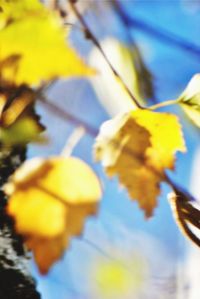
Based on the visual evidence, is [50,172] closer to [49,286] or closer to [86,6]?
[49,286]

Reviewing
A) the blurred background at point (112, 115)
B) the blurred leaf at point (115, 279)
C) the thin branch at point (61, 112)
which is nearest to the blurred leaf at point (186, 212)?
the blurred background at point (112, 115)

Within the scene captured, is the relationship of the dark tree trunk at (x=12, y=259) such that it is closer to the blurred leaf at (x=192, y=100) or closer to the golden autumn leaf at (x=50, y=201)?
the golden autumn leaf at (x=50, y=201)

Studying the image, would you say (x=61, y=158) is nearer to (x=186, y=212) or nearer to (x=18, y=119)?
(x=18, y=119)

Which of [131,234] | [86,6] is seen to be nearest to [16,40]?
[86,6]

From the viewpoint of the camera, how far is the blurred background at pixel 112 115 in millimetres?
944

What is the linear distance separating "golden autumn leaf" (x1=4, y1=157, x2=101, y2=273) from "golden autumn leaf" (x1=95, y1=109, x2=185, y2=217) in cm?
5

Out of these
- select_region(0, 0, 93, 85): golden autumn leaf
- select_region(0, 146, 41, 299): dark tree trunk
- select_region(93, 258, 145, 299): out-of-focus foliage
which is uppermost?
select_region(0, 0, 93, 85): golden autumn leaf

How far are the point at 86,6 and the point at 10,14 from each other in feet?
0.51

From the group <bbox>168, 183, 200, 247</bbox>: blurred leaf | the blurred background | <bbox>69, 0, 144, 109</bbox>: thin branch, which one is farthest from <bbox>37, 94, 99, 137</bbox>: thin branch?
<bbox>168, 183, 200, 247</bbox>: blurred leaf

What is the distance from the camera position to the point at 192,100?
979mm

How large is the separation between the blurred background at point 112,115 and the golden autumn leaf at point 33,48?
32 millimetres

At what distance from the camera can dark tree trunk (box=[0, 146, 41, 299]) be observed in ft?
3.13

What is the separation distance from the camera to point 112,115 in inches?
38.9

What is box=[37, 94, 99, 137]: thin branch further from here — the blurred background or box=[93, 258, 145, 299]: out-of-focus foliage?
box=[93, 258, 145, 299]: out-of-focus foliage
